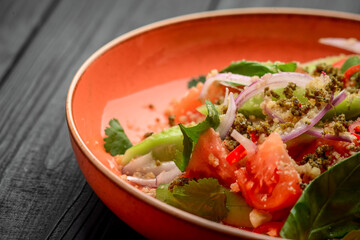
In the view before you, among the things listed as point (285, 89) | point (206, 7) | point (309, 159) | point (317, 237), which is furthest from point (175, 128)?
point (206, 7)

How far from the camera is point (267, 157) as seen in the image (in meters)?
2.02

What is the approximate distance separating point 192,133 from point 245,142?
24 centimetres

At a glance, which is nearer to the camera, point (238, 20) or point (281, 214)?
point (281, 214)

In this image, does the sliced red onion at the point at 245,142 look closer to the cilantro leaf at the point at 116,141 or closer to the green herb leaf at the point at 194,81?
the cilantro leaf at the point at 116,141

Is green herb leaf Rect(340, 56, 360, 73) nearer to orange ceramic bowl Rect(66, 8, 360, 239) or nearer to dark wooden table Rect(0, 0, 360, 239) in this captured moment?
orange ceramic bowl Rect(66, 8, 360, 239)

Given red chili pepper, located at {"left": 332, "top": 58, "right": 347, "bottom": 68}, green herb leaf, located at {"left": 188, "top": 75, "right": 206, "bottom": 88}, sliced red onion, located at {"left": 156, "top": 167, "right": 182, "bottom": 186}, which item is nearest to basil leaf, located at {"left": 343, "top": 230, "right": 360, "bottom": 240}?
sliced red onion, located at {"left": 156, "top": 167, "right": 182, "bottom": 186}

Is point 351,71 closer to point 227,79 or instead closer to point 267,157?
point 227,79

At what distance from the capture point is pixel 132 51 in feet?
10.4

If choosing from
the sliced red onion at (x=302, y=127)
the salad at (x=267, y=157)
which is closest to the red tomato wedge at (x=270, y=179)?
the salad at (x=267, y=157)

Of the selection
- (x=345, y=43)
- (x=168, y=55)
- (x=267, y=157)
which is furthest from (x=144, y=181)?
(x=345, y=43)

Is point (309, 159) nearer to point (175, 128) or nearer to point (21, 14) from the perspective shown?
point (175, 128)

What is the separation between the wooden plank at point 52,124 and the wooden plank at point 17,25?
50 mm

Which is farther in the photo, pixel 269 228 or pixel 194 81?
pixel 194 81

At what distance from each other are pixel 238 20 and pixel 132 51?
0.82 meters
